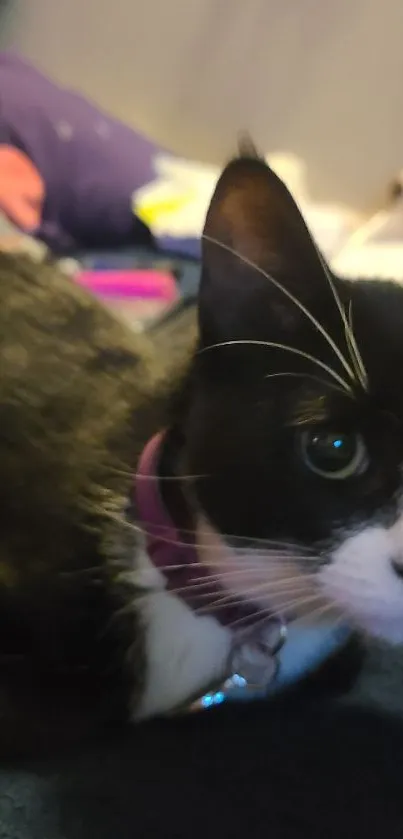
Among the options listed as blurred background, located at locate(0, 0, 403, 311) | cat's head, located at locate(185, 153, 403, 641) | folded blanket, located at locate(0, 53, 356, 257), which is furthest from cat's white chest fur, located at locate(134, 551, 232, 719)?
folded blanket, located at locate(0, 53, 356, 257)

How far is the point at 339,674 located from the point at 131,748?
0.23 meters

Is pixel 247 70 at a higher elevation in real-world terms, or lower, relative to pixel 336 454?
higher

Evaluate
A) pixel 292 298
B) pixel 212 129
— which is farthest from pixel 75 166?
pixel 292 298

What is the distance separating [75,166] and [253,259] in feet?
4.44

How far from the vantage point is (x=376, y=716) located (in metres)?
1.00

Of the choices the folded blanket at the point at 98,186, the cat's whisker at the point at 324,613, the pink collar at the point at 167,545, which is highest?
Result: the folded blanket at the point at 98,186

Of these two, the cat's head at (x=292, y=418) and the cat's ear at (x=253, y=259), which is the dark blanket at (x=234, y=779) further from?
the cat's ear at (x=253, y=259)

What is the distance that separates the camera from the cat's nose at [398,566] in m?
0.63

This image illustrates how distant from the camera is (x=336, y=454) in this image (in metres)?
0.66

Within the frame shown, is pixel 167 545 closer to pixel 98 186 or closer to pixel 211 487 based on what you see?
pixel 211 487

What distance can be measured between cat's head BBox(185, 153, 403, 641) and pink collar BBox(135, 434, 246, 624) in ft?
0.10

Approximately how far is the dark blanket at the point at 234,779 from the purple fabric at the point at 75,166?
1.17 metres

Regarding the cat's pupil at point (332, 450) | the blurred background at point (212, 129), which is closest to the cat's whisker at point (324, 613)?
the cat's pupil at point (332, 450)

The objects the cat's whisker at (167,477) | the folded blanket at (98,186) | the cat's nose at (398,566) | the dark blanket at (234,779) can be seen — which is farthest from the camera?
the folded blanket at (98,186)
